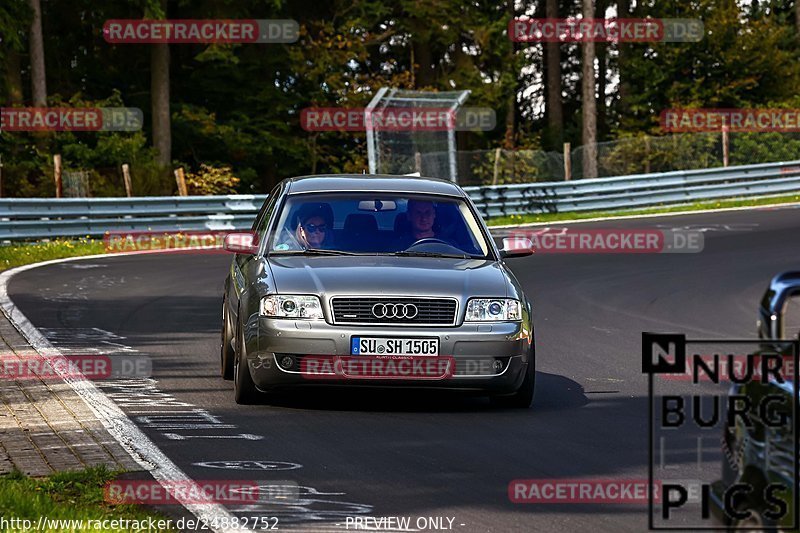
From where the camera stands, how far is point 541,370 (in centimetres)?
1272

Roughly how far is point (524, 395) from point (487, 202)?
77.7 feet

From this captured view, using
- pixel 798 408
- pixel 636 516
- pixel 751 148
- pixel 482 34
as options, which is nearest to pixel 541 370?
pixel 636 516

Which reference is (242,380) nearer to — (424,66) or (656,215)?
(656,215)

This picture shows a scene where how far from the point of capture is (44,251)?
1039 inches

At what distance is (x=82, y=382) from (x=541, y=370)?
148 inches

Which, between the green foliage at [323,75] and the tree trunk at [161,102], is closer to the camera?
the tree trunk at [161,102]

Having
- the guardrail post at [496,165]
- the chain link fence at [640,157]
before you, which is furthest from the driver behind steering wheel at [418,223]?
the chain link fence at [640,157]

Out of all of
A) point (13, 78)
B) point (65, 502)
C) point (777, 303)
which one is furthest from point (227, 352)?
point (13, 78)

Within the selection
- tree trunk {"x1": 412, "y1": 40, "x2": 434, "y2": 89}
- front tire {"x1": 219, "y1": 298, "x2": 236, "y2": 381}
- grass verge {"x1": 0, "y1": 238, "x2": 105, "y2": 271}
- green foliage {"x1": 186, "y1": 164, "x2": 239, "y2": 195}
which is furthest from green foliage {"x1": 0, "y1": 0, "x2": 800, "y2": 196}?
front tire {"x1": 219, "y1": 298, "x2": 236, "y2": 381}

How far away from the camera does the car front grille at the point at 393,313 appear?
1003cm

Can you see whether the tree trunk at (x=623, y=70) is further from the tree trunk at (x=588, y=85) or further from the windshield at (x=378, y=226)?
the windshield at (x=378, y=226)

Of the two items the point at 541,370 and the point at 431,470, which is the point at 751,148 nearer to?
the point at 541,370

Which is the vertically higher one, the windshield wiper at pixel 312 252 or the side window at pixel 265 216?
the side window at pixel 265 216

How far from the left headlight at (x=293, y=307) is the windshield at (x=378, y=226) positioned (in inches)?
36.6
